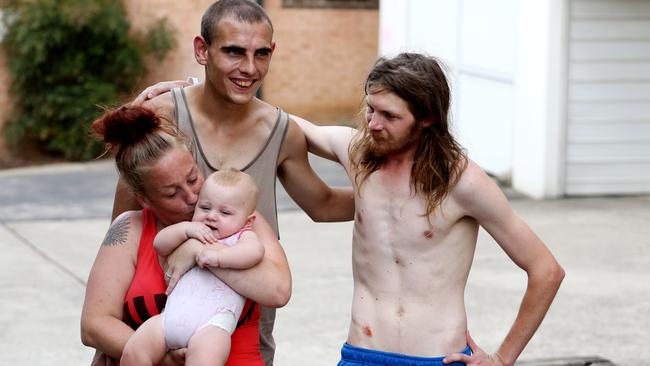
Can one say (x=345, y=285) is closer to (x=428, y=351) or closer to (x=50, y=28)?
(x=428, y=351)

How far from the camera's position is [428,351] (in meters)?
3.33

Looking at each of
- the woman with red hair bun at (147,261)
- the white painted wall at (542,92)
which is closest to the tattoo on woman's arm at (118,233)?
the woman with red hair bun at (147,261)

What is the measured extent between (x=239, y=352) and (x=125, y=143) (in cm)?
63

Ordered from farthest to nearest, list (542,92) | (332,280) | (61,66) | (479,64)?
→ (61,66), (479,64), (542,92), (332,280)

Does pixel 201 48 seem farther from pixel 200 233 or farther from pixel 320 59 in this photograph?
pixel 320 59

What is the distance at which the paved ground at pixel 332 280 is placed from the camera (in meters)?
6.54

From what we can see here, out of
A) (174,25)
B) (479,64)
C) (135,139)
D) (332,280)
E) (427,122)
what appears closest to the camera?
(135,139)

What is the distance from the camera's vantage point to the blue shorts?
10.9 feet

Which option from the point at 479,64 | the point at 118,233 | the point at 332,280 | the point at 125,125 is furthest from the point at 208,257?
the point at 479,64

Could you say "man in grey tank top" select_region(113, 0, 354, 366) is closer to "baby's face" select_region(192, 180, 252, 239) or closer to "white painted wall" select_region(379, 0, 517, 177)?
"baby's face" select_region(192, 180, 252, 239)

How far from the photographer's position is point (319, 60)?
16.4 m

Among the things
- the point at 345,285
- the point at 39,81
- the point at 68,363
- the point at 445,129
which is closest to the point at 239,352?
the point at 445,129

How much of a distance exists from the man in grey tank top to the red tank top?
0.38m

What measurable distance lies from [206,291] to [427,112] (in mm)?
763
